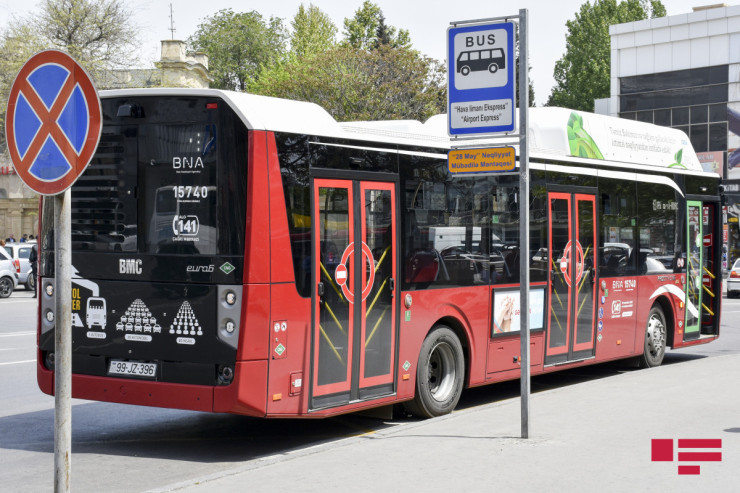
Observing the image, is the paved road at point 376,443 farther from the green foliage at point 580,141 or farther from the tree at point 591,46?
the tree at point 591,46

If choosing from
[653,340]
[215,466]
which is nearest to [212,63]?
[653,340]

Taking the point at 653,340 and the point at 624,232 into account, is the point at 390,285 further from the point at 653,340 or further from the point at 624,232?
the point at 653,340

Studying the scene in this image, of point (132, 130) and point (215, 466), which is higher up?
point (132, 130)

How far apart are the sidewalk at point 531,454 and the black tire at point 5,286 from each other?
24500 millimetres

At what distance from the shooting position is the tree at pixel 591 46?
76.9 m

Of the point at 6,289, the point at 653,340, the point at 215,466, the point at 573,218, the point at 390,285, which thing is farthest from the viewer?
the point at 6,289

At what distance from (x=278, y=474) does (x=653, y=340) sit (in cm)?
864

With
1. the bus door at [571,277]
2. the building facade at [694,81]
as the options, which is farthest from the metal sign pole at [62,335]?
the building facade at [694,81]

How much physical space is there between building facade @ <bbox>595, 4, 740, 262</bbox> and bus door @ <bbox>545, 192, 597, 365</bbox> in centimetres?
4215

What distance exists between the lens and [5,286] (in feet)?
104

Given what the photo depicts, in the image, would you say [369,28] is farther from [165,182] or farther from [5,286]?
[165,182]

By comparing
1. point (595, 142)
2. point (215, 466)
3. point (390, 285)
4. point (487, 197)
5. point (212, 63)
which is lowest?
point (215, 466)

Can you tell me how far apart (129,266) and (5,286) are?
25.0 m

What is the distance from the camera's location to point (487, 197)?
10953 mm
